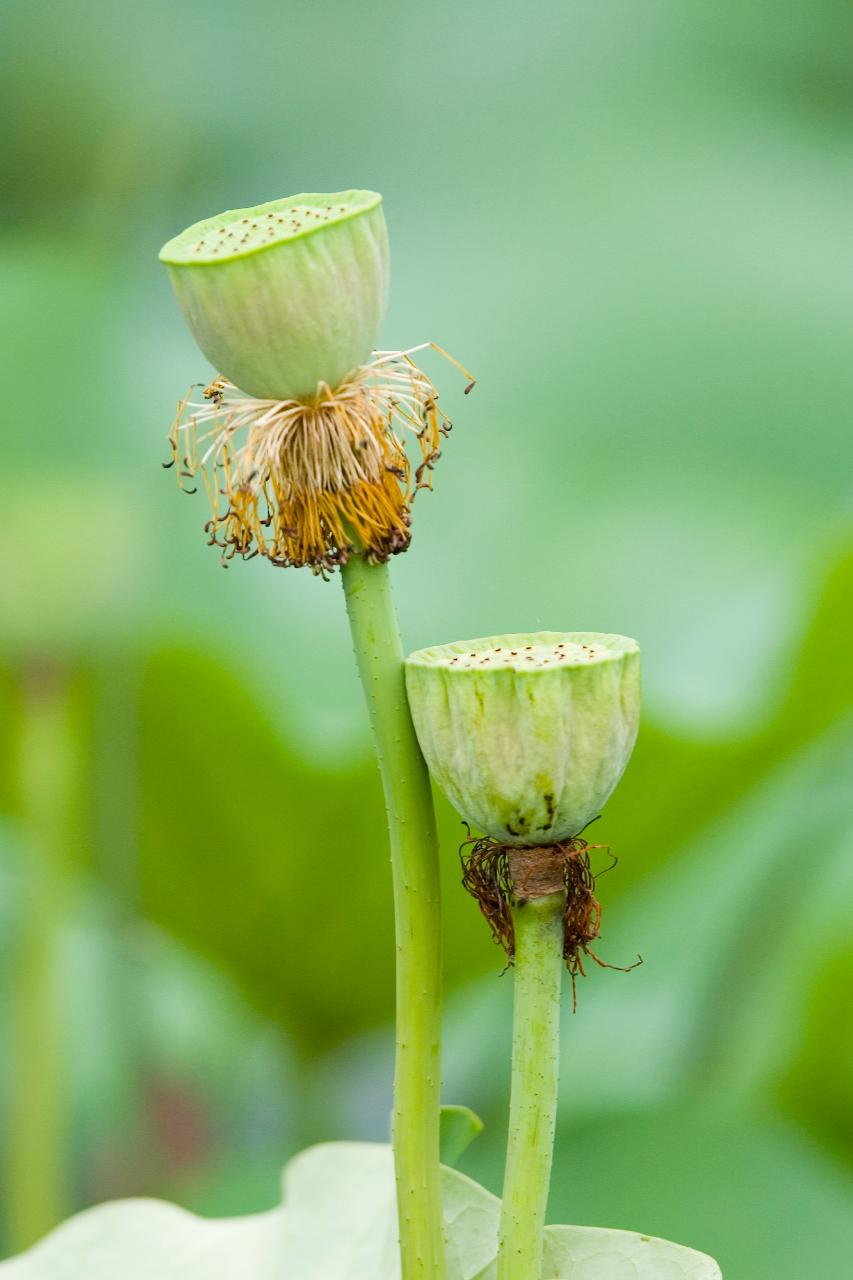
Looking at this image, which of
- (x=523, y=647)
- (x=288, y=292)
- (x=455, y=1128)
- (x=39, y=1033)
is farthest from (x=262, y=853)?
(x=288, y=292)

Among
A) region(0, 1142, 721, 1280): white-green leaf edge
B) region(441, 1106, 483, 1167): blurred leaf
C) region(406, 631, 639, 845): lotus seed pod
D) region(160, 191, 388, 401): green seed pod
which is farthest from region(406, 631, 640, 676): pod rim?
region(0, 1142, 721, 1280): white-green leaf edge

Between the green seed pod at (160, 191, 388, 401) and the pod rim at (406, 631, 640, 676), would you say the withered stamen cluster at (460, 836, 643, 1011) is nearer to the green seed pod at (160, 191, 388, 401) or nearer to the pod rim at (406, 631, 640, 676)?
the pod rim at (406, 631, 640, 676)

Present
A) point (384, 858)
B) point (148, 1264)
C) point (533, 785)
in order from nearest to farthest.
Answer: point (533, 785) → point (148, 1264) → point (384, 858)

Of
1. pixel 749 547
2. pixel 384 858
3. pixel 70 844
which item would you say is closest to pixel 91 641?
pixel 70 844

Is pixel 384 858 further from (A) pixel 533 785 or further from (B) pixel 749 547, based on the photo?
(A) pixel 533 785

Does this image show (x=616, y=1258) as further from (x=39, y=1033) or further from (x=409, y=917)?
(x=39, y=1033)

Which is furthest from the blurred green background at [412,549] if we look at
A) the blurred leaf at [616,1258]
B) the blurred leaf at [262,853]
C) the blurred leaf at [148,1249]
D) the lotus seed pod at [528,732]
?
the lotus seed pod at [528,732]
